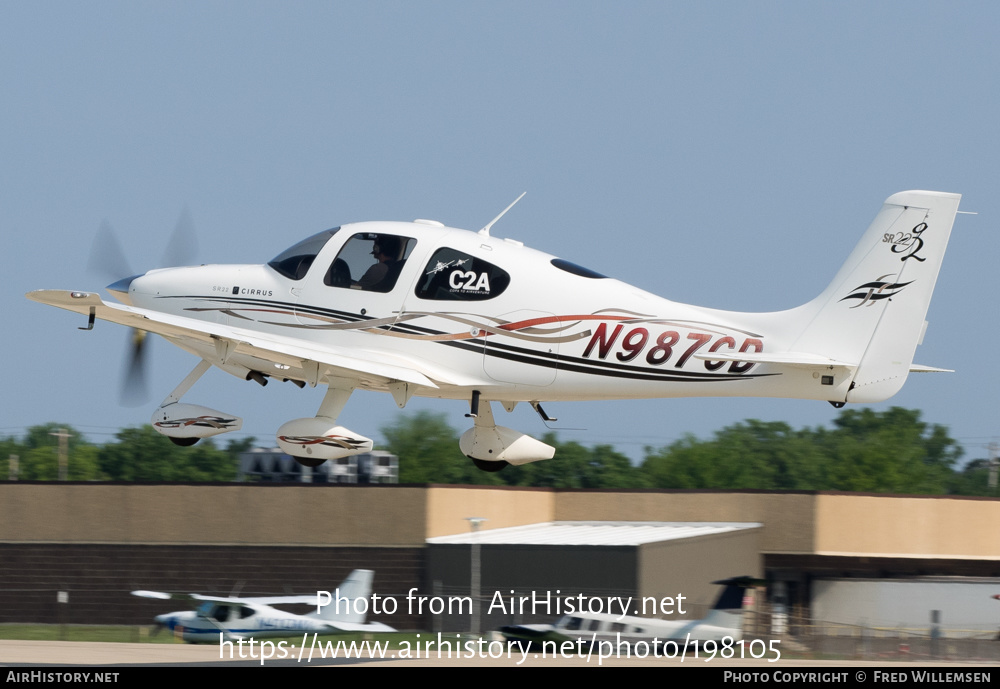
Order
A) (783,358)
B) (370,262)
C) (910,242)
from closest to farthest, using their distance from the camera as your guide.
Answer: (783,358) → (910,242) → (370,262)

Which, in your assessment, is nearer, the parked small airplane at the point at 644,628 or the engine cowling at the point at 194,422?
the engine cowling at the point at 194,422

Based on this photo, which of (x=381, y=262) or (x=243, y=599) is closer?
(x=381, y=262)

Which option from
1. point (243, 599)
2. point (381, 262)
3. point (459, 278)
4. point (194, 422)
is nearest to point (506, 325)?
point (459, 278)

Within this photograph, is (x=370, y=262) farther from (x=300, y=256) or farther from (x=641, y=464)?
(x=641, y=464)

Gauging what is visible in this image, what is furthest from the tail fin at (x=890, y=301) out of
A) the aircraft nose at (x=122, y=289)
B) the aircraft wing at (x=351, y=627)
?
the aircraft wing at (x=351, y=627)

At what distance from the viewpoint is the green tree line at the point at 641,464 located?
50781mm

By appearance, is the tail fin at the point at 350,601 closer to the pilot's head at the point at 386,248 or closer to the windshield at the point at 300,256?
the windshield at the point at 300,256

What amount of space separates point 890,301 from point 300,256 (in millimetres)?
6478

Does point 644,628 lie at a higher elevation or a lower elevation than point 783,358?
lower

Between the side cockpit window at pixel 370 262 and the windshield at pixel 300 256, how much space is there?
0.31m

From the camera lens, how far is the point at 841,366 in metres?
13.2

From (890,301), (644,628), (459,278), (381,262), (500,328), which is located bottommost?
(644,628)

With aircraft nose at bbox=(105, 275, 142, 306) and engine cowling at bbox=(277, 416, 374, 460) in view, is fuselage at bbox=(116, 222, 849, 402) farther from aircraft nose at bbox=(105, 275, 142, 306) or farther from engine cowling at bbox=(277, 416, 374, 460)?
aircraft nose at bbox=(105, 275, 142, 306)

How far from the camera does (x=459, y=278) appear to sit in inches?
555
